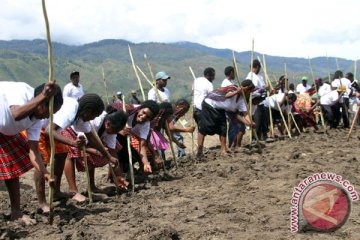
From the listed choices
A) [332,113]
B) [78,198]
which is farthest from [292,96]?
[78,198]

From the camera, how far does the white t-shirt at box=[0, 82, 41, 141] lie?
336cm

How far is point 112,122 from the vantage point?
15.9ft

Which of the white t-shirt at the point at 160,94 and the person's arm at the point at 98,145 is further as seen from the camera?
the white t-shirt at the point at 160,94

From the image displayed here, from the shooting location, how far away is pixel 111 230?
11.8 feet

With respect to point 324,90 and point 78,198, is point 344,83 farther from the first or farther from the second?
point 78,198

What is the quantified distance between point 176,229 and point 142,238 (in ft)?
1.01

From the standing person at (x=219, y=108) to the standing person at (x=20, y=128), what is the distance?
3761mm

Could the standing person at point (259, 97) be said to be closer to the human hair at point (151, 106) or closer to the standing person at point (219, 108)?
the standing person at point (219, 108)

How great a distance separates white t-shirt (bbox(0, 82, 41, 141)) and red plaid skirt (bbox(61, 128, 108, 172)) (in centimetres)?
109

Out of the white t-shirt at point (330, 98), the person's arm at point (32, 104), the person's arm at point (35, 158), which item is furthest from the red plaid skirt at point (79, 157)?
the white t-shirt at point (330, 98)

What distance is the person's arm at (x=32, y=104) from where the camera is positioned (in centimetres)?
311

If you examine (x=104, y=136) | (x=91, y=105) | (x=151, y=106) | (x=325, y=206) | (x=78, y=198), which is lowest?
(x=78, y=198)

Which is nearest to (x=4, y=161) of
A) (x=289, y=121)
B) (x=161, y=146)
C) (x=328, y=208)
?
(x=328, y=208)

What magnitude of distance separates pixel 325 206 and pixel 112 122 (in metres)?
2.51
